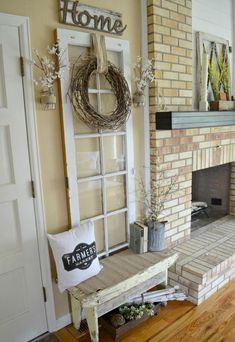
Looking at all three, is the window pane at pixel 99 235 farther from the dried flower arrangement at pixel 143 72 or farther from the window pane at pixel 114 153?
the dried flower arrangement at pixel 143 72

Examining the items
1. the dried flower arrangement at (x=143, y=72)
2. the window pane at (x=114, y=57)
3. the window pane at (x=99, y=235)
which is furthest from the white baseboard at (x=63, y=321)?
A: the window pane at (x=114, y=57)

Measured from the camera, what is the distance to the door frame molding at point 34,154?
5.49ft

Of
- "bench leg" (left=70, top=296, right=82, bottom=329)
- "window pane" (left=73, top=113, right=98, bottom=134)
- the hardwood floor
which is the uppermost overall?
"window pane" (left=73, top=113, right=98, bottom=134)

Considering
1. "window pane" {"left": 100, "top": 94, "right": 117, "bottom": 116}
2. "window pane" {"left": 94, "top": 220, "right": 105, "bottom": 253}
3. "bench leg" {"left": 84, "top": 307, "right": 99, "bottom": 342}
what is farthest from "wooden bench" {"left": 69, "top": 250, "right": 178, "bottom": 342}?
"window pane" {"left": 100, "top": 94, "right": 117, "bottom": 116}

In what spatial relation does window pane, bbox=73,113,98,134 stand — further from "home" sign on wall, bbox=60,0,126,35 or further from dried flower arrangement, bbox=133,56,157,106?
"home" sign on wall, bbox=60,0,126,35

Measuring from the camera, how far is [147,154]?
7.97ft

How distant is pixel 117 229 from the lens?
238 centimetres

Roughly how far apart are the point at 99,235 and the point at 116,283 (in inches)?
18.2

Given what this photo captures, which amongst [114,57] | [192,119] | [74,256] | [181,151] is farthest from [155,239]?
[114,57]

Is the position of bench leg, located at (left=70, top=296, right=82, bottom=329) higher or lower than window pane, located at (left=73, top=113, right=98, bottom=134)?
lower

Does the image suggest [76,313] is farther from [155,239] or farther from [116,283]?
[155,239]

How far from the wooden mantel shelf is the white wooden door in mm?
1142

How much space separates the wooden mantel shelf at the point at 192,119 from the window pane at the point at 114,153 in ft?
1.21

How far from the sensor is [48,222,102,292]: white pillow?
1864 millimetres
